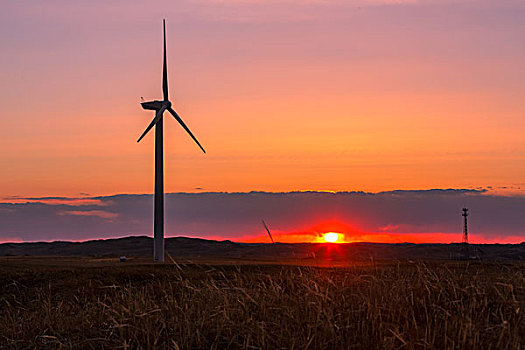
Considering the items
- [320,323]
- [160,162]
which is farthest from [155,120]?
[320,323]

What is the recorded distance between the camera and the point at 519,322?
10.6 m

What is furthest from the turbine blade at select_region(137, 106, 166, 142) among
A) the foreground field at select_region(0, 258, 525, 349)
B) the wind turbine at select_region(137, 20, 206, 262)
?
the foreground field at select_region(0, 258, 525, 349)

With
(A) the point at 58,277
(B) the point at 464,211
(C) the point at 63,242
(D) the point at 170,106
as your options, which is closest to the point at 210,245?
(C) the point at 63,242

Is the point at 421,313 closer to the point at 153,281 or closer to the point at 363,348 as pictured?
the point at 363,348

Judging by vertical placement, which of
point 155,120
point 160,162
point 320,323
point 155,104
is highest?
point 155,104

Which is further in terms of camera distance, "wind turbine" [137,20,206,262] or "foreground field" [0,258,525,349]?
"wind turbine" [137,20,206,262]

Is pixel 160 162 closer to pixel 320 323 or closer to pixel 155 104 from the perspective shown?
pixel 155 104

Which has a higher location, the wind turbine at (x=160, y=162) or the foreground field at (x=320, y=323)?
the wind turbine at (x=160, y=162)

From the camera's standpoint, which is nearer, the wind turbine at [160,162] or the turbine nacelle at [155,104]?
the wind turbine at [160,162]

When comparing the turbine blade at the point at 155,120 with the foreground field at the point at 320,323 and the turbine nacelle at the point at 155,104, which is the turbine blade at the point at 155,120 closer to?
the turbine nacelle at the point at 155,104

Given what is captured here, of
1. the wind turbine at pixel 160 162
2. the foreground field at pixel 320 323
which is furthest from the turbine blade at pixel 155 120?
the foreground field at pixel 320 323

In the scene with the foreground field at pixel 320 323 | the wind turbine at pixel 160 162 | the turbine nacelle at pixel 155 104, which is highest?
the turbine nacelle at pixel 155 104

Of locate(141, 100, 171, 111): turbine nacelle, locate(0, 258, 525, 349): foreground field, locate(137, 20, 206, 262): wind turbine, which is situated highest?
locate(141, 100, 171, 111): turbine nacelle

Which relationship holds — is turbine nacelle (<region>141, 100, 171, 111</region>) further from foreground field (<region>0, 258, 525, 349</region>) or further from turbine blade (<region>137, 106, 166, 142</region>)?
foreground field (<region>0, 258, 525, 349</region>)
